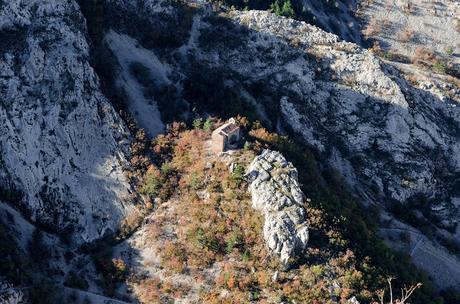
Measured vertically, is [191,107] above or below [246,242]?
above

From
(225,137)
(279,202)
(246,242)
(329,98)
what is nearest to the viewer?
(246,242)

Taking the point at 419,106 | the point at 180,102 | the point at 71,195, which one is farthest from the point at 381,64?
the point at 71,195

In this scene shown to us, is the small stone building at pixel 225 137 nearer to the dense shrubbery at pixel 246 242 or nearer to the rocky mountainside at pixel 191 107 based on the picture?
the dense shrubbery at pixel 246 242

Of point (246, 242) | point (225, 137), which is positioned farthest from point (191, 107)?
point (246, 242)

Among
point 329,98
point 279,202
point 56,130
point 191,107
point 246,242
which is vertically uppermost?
point 56,130

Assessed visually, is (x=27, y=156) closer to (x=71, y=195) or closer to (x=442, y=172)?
(x=71, y=195)

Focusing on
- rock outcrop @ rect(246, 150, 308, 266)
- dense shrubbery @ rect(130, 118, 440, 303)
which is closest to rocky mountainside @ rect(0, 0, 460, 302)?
rock outcrop @ rect(246, 150, 308, 266)

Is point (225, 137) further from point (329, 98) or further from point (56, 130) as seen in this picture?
point (329, 98)
